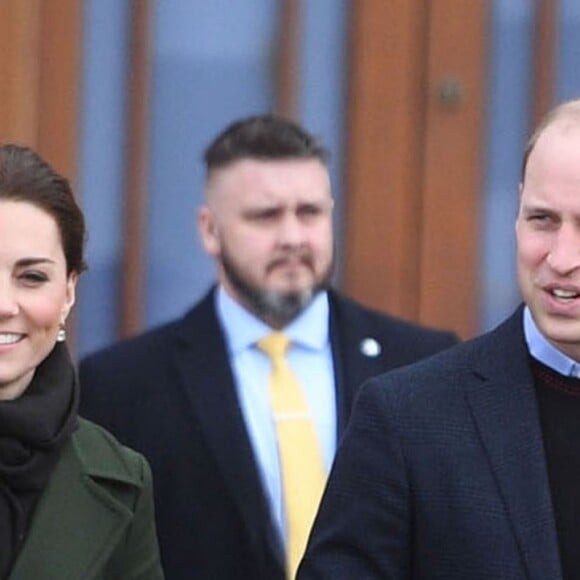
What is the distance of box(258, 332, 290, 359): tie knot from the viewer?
587 cm

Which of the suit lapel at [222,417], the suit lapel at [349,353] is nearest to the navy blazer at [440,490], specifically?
the suit lapel at [222,417]

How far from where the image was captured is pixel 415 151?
6605mm

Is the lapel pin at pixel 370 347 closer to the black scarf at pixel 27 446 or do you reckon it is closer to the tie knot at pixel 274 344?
the tie knot at pixel 274 344

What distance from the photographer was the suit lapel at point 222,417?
5.61 m

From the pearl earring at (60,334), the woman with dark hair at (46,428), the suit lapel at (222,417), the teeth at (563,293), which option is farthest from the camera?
the suit lapel at (222,417)

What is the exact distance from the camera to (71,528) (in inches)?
173

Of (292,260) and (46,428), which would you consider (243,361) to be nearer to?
(292,260)

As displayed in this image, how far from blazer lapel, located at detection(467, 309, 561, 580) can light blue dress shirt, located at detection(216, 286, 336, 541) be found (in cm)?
145

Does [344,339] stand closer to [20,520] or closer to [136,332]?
[136,332]

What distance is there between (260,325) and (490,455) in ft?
5.85

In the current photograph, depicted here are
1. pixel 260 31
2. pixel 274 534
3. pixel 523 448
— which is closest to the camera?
pixel 523 448

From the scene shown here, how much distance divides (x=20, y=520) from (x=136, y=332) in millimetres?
2295

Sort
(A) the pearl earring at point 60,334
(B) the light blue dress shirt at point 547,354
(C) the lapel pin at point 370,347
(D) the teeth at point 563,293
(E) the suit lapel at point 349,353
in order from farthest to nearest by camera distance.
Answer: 1. (C) the lapel pin at point 370,347
2. (E) the suit lapel at point 349,353
3. (A) the pearl earring at point 60,334
4. (B) the light blue dress shirt at point 547,354
5. (D) the teeth at point 563,293

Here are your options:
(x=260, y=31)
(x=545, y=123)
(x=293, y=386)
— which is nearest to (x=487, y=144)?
(x=260, y=31)
